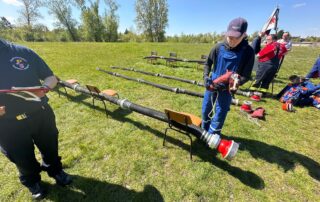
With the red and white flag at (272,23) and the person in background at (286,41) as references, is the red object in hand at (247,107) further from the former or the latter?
the person in background at (286,41)

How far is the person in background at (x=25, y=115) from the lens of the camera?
178 centimetres

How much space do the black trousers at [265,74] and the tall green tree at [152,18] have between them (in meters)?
42.0

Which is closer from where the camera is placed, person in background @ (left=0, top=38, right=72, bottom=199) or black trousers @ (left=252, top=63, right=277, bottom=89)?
person in background @ (left=0, top=38, right=72, bottom=199)

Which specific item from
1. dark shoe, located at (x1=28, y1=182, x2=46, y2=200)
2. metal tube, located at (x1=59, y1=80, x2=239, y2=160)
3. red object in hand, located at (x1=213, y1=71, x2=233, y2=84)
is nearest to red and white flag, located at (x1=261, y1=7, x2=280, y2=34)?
red object in hand, located at (x1=213, y1=71, x2=233, y2=84)

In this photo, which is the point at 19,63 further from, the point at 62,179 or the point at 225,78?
the point at 225,78

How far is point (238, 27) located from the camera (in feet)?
7.97

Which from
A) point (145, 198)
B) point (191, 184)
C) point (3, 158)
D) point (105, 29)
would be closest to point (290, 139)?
point (191, 184)

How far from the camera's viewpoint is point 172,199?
8.38ft

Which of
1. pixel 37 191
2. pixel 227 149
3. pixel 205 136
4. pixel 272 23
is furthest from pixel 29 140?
pixel 272 23

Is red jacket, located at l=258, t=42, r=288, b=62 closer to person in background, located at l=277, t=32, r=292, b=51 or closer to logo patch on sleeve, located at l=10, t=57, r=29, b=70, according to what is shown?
person in background, located at l=277, t=32, r=292, b=51

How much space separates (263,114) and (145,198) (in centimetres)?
417

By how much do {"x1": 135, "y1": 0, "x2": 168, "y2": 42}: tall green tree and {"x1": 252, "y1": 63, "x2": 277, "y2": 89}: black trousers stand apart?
42.0 metres

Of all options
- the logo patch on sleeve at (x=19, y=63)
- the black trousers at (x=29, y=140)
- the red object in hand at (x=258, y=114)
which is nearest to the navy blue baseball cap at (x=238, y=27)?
the logo patch on sleeve at (x=19, y=63)

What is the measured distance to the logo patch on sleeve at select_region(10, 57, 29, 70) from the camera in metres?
1.79
